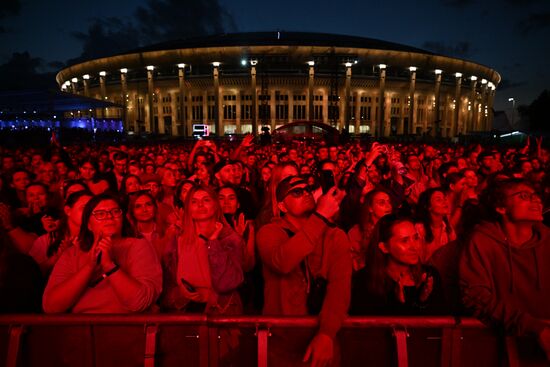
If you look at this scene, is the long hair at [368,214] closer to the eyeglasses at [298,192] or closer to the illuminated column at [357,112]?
the eyeglasses at [298,192]

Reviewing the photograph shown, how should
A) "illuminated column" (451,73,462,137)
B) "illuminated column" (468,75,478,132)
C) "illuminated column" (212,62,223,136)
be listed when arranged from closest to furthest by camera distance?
"illuminated column" (212,62,223,136)
"illuminated column" (451,73,462,137)
"illuminated column" (468,75,478,132)

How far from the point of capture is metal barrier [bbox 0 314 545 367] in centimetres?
262

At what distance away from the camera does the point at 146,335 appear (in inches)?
104

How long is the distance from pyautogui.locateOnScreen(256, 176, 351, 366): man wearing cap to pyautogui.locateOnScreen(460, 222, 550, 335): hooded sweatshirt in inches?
32.7

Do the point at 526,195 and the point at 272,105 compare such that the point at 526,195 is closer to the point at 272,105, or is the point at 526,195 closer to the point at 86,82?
the point at 272,105

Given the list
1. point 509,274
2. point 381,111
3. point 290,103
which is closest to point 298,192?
point 509,274

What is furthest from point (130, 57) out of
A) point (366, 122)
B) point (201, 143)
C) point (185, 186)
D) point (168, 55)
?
point (185, 186)

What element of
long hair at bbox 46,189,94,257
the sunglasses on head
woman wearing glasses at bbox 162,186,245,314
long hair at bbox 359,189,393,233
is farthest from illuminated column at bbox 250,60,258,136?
the sunglasses on head

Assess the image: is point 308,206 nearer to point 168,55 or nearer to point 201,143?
point 201,143

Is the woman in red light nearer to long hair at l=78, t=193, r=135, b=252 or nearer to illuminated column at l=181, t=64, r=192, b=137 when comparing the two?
long hair at l=78, t=193, r=135, b=252

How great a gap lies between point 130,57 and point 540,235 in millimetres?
72895

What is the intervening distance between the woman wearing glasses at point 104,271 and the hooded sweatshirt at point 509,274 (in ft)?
7.22

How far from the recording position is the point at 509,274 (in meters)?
2.74

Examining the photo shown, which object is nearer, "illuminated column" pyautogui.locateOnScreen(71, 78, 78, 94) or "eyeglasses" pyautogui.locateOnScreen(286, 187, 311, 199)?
"eyeglasses" pyautogui.locateOnScreen(286, 187, 311, 199)
